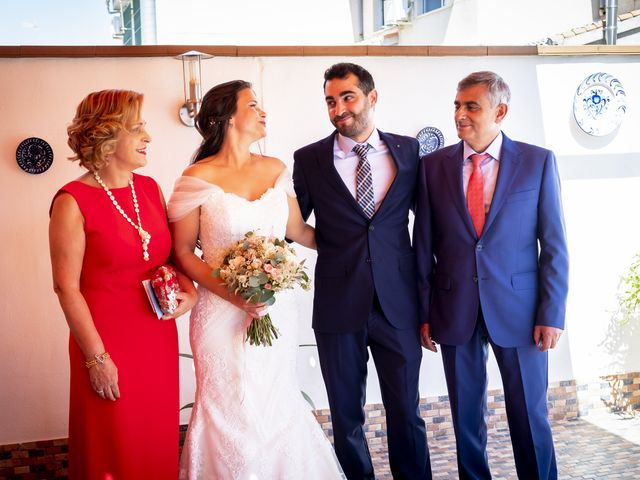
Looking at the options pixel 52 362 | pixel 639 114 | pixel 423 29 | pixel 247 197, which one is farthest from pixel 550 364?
pixel 423 29

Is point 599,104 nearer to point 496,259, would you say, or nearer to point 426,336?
point 496,259

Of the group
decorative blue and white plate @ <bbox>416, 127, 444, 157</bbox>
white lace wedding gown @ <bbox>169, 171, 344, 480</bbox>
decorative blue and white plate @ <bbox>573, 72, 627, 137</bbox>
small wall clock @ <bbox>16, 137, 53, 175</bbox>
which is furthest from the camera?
decorative blue and white plate @ <bbox>573, 72, 627, 137</bbox>

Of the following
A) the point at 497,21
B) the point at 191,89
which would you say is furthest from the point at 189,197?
the point at 497,21

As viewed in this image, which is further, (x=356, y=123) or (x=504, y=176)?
(x=356, y=123)

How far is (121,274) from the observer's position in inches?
121

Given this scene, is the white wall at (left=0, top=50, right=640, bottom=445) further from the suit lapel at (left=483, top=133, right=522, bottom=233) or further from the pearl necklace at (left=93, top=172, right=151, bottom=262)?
the pearl necklace at (left=93, top=172, right=151, bottom=262)

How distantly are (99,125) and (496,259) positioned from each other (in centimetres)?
177

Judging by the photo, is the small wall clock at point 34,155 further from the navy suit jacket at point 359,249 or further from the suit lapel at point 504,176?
the suit lapel at point 504,176

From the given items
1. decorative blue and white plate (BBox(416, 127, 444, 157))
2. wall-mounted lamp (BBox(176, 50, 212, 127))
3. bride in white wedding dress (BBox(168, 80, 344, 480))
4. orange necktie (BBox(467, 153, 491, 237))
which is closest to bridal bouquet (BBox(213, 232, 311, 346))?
bride in white wedding dress (BBox(168, 80, 344, 480))

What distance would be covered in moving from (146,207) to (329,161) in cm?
92

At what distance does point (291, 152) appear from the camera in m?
5.00

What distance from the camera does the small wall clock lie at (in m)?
4.62

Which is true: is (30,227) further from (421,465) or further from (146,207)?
(421,465)

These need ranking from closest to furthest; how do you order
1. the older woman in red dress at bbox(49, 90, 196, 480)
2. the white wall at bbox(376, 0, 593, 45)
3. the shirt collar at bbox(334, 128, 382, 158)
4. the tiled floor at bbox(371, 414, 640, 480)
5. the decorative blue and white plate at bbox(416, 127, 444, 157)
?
the older woman in red dress at bbox(49, 90, 196, 480) < the shirt collar at bbox(334, 128, 382, 158) < the tiled floor at bbox(371, 414, 640, 480) < the decorative blue and white plate at bbox(416, 127, 444, 157) < the white wall at bbox(376, 0, 593, 45)
